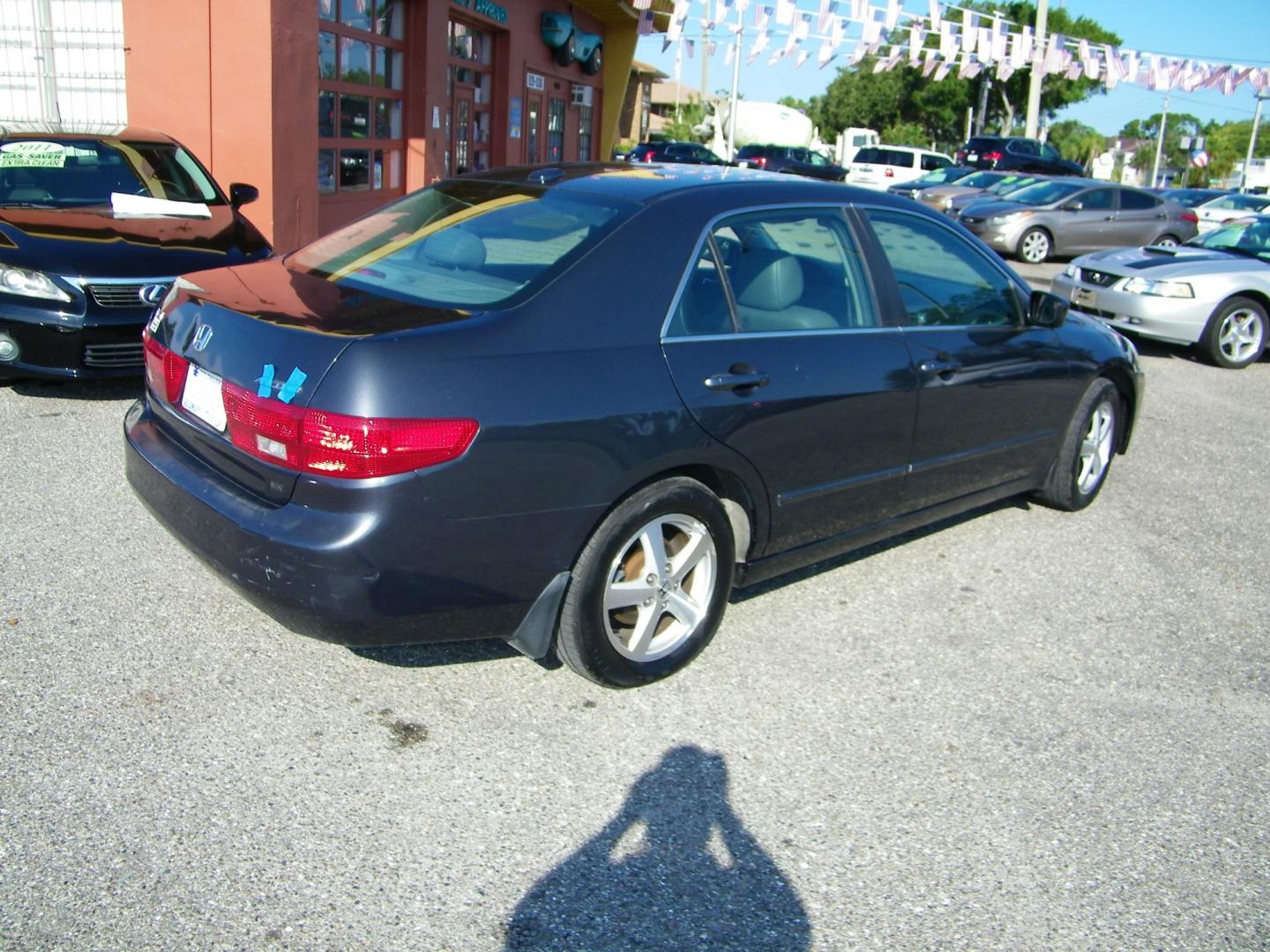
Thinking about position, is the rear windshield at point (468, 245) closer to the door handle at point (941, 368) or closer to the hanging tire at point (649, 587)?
the hanging tire at point (649, 587)

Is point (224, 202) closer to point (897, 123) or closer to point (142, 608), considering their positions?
point (142, 608)

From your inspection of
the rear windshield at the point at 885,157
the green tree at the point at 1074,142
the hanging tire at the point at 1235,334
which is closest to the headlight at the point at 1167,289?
the hanging tire at the point at 1235,334

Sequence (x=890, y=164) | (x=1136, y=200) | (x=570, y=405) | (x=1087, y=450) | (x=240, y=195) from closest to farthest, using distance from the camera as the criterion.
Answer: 1. (x=570, y=405)
2. (x=1087, y=450)
3. (x=240, y=195)
4. (x=1136, y=200)
5. (x=890, y=164)

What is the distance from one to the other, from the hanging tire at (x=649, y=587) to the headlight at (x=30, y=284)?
13.5 feet

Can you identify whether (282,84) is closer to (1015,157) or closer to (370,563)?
(370,563)

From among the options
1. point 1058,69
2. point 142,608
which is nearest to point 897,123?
point 1058,69

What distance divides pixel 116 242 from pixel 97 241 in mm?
101

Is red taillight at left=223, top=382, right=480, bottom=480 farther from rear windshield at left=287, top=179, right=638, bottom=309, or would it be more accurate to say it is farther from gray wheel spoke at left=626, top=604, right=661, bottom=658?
gray wheel spoke at left=626, top=604, right=661, bottom=658

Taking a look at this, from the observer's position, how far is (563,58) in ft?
70.2

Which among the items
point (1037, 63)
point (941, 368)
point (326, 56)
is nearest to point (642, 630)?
point (941, 368)

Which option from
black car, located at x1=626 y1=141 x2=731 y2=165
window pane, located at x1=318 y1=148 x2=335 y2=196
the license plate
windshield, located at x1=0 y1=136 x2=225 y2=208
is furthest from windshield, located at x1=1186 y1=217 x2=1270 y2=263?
black car, located at x1=626 y1=141 x2=731 y2=165

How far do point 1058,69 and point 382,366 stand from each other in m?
24.1

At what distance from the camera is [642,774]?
3283 millimetres

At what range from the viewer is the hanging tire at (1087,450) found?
5.61 meters
